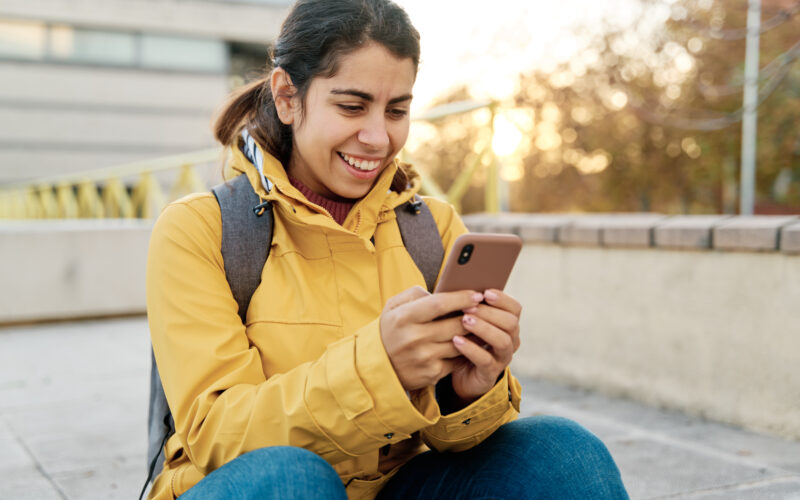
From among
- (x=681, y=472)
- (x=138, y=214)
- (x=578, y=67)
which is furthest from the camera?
(x=578, y=67)

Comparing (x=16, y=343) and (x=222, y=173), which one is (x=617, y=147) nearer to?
(x=16, y=343)

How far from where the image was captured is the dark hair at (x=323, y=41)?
63.7 inches

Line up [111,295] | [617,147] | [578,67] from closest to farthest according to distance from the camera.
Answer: [111,295], [578,67], [617,147]

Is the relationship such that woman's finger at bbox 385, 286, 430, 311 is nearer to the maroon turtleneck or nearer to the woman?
the woman

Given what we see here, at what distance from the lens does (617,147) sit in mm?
21234

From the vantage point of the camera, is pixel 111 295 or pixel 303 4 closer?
pixel 303 4

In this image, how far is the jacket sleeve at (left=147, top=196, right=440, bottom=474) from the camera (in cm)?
129

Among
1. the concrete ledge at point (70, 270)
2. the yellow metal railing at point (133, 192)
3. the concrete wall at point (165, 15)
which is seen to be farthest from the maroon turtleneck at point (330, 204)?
the concrete wall at point (165, 15)

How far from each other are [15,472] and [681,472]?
2.53 metres

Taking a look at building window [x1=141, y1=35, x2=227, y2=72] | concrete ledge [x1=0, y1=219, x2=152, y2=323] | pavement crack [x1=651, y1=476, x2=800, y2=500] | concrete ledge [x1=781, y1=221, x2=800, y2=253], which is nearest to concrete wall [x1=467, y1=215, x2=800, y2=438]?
concrete ledge [x1=781, y1=221, x2=800, y2=253]

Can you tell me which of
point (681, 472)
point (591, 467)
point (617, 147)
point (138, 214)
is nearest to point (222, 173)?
point (591, 467)

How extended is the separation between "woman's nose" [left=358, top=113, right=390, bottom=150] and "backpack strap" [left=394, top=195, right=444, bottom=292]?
200 millimetres

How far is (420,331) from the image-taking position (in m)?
1.28

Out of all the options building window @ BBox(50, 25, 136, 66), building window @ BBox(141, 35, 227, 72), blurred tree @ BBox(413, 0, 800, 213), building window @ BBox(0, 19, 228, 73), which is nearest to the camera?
blurred tree @ BBox(413, 0, 800, 213)
